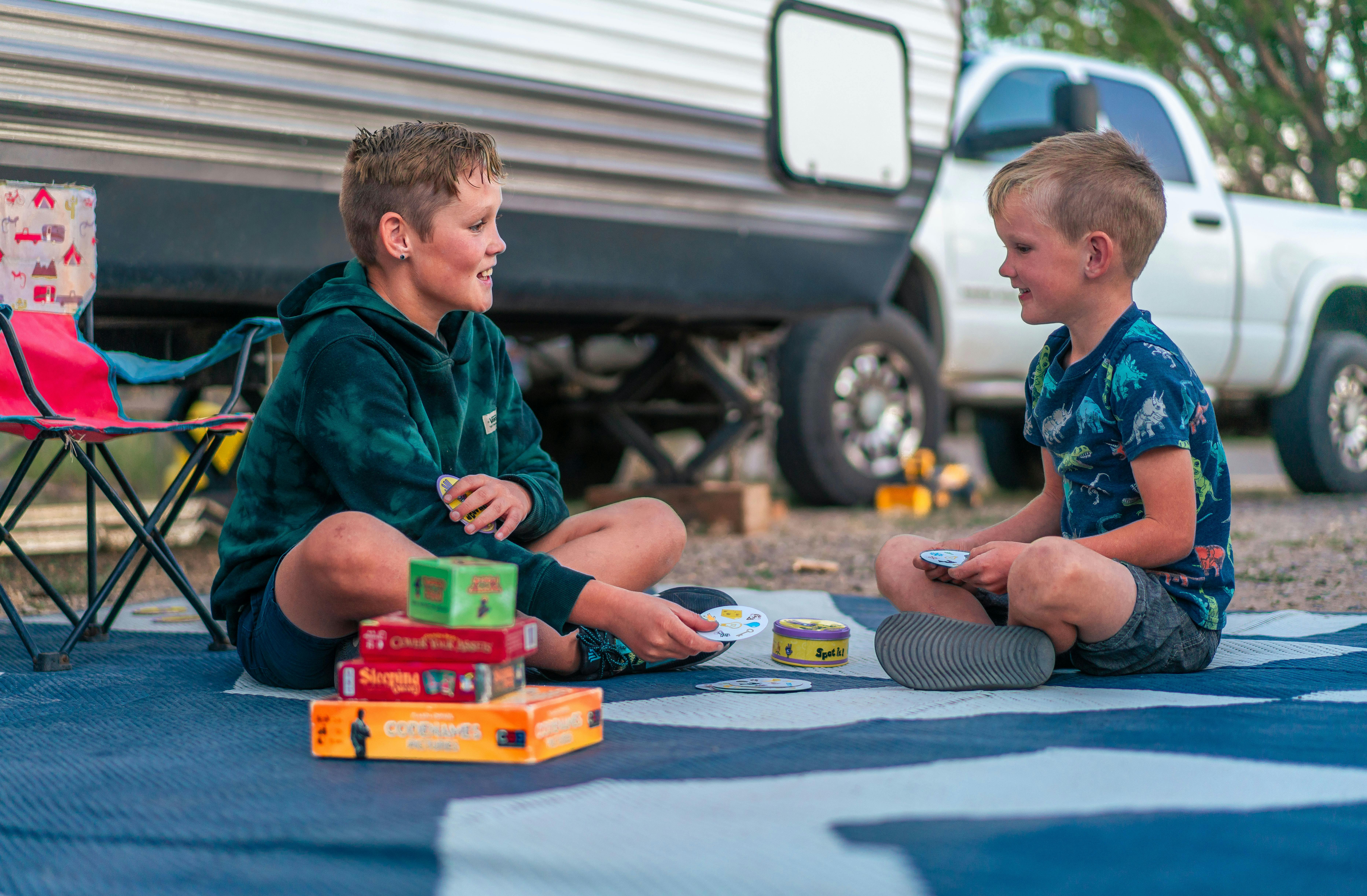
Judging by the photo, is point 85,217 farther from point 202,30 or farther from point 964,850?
point 964,850

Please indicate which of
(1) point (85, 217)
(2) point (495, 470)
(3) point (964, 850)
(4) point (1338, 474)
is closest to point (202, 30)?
(1) point (85, 217)

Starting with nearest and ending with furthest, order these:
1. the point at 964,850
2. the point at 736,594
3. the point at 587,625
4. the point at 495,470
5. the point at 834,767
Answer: the point at 964,850
the point at 834,767
the point at 587,625
the point at 495,470
the point at 736,594

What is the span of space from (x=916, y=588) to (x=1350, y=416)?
543 cm

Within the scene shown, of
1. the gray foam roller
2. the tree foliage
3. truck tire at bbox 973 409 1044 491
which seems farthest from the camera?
the tree foliage

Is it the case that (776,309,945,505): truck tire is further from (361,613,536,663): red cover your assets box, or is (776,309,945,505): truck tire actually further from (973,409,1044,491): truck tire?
(361,613,536,663): red cover your assets box

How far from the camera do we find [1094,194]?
2.04 meters

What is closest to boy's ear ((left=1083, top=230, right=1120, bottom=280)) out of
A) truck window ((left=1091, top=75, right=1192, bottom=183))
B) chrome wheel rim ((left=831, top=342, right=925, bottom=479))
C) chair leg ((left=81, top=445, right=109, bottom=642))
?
chair leg ((left=81, top=445, right=109, bottom=642))

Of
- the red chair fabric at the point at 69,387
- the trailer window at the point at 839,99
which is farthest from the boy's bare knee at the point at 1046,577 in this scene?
the trailer window at the point at 839,99

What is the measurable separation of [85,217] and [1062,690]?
2.36 meters

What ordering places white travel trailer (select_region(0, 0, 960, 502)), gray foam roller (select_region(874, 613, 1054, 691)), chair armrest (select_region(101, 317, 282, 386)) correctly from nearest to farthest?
gray foam roller (select_region(874, 613, 1054, 691)) < chair armrest (select_region(101, 317, 282, 386)) < white travel trailer (select_region(0, 0, 960, 502))

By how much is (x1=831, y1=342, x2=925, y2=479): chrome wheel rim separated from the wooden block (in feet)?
1.78

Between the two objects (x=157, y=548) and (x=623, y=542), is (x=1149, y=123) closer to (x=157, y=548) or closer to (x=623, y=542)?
(x=623, y=542)

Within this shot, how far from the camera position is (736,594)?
3.07 metres

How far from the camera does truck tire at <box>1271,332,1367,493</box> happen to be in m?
6.37
